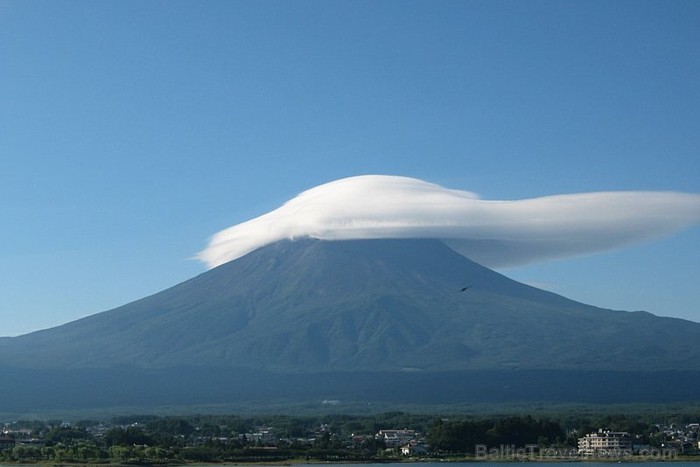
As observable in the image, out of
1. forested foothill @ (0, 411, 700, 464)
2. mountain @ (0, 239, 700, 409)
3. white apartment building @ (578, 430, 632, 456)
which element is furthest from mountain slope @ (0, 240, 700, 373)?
white apartment building @ (578, 430, 632, 456)

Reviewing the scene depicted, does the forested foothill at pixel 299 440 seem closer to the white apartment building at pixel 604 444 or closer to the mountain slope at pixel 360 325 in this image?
the white apartment building at pixel 604 444

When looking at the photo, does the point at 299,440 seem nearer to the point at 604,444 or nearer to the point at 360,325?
Answer: the point at 604,444

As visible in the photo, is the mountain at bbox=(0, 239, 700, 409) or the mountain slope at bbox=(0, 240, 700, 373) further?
the mountain slope at bbox=(0, 240, 700, 373)

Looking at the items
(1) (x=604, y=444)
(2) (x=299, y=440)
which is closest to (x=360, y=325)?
(2) (x=299, y=440)

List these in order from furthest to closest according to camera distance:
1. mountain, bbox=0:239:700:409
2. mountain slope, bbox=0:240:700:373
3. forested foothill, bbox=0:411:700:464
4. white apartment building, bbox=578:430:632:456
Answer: mountain slope, bbox=0:240:700:373 → mountain, bbox=0:239:700:409 → white apartment building, bbox=578:430:632:456 → forested foothill, bbox=0:411:700:464

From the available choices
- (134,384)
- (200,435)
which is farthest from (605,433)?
(134,384)

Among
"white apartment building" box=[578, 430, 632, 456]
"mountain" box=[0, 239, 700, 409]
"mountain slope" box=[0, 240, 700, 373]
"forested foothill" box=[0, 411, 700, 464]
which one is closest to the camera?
"forested foothill" box=[0, 411, 700, 464]

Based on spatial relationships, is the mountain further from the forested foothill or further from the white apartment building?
the white apartment building

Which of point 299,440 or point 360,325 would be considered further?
point 360,325
